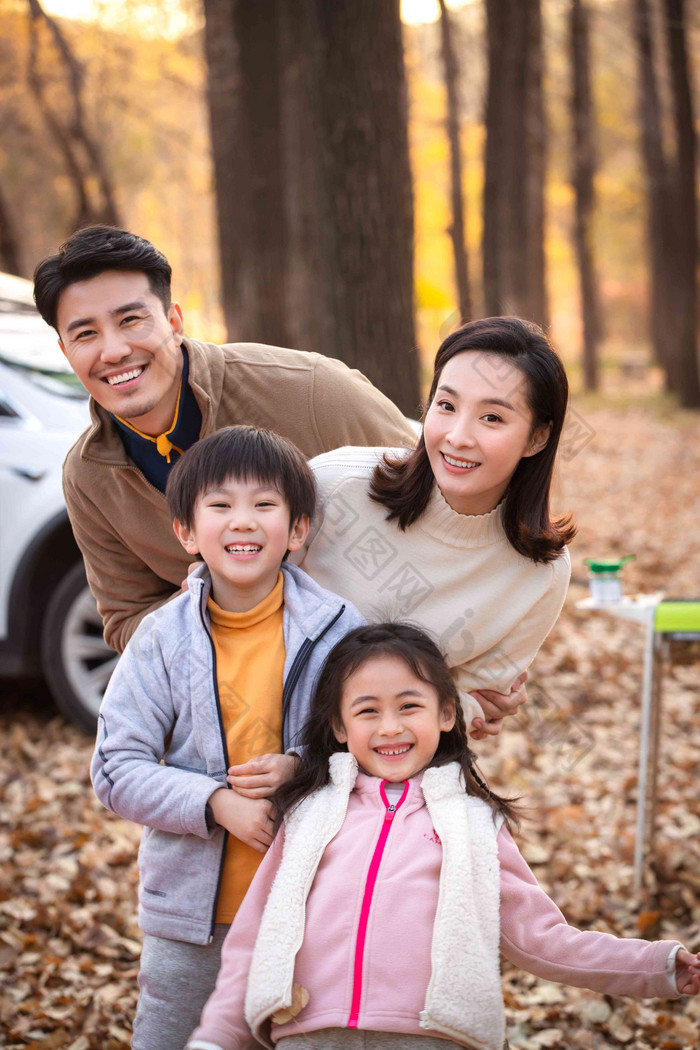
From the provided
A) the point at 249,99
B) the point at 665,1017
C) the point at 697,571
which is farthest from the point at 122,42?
the point at 665,1017

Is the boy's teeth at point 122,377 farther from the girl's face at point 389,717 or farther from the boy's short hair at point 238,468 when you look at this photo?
the girl's face at point 389,717

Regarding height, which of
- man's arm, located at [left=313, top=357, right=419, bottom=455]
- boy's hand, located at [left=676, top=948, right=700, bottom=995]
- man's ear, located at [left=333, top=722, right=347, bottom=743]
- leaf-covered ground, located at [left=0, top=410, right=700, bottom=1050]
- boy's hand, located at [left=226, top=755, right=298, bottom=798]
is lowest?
leaf-covered ground, located at [left=0, top=410, right=700, bottom=1050]

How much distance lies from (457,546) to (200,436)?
32.3 inches

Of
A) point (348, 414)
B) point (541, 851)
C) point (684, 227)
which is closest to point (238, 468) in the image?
point (348, 414)

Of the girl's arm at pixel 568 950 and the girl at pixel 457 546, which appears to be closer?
the girl's arm at pixel 568 950

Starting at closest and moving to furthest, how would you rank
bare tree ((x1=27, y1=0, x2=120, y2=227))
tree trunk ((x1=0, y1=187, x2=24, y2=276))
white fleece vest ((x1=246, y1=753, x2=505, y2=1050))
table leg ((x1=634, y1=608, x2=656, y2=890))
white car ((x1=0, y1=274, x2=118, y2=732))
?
white fleece vest ((x1=246, y1=753, x2=505, y2=1050)) → table leg ((x1=634, y1=608, x2=656, y2=890)) → white car ((x1=0, y1=274, x2=118, y2=732)) → tree trunk ((x1=0, y1=187, x2=24, y2=276)) → bare tree ((x1=27, y1=0, x2=120, y2=227))

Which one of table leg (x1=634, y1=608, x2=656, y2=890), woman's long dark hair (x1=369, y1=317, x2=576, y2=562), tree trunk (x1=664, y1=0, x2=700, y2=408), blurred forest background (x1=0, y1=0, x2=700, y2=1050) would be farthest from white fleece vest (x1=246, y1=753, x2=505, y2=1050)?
tree trunk (x1=664, y1=0, x2=700, y2=408)

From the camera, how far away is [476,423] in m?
2.38

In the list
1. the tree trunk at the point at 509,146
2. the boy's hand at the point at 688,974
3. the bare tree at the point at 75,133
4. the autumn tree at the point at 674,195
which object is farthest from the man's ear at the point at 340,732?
the autumn tree at the point at 674,195

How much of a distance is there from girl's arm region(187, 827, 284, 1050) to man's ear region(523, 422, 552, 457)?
1126mm

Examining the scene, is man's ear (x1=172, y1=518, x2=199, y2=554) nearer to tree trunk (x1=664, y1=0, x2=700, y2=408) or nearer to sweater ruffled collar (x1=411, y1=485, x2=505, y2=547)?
sweater ruffled collar (x1=411, y1=485, x2=505, y2=547)

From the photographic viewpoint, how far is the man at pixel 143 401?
2.65 metres

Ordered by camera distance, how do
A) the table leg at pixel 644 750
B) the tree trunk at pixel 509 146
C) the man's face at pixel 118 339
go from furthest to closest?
the tree trunk at pixel 509 146, the table leg at pixel 644 750, the man's face at pixel 118 339

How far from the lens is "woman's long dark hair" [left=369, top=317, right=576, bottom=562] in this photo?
244cm
